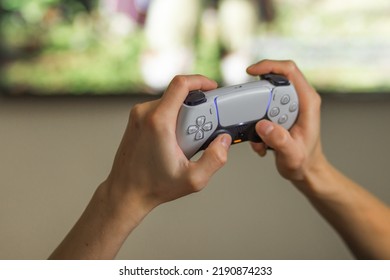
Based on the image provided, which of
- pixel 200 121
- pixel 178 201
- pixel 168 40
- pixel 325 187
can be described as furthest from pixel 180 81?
pixel 178 201

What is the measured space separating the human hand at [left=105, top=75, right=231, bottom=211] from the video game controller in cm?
2

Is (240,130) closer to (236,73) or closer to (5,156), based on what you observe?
(236,73)

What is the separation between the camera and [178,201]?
119 centimetres

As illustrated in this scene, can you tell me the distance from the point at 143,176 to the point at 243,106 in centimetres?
16

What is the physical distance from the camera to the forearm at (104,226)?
56 cm

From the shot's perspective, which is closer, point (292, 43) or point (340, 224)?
point (340, 224)

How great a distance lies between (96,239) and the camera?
57 cm

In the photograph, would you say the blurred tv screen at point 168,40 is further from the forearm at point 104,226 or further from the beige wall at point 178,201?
the forearm at point 104,226

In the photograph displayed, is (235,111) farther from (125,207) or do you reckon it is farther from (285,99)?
(125,207)

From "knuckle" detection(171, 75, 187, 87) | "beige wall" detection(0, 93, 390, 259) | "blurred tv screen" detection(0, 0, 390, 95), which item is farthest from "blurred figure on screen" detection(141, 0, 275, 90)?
"knuckle" detection(171, 75, 187, 87)

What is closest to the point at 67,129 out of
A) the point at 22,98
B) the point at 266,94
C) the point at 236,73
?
the point at 22,98
